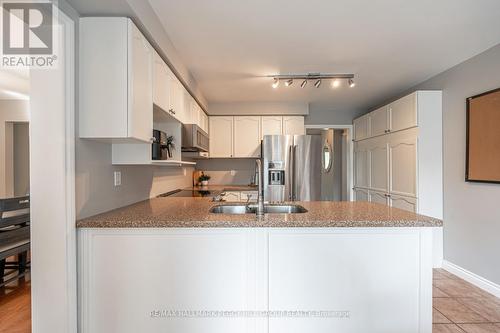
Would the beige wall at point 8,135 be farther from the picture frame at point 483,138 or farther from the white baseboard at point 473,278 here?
the white baseboard at point 473,278

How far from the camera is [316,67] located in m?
2.97

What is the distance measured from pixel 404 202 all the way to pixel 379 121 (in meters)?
1.28

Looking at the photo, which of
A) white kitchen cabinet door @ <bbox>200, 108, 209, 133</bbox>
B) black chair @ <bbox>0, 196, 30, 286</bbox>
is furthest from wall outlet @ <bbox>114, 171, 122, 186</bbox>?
white kitchen cabinet door @ <bbox>200, 108, 209, 133</bbox>

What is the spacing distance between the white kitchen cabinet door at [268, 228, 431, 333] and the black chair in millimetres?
2492

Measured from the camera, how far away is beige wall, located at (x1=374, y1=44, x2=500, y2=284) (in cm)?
256

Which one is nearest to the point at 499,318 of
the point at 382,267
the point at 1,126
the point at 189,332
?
the point at 382,267

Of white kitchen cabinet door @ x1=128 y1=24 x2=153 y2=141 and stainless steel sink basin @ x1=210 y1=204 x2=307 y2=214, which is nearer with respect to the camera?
white kitchen cabinet door @ x1=128 y1=24 x2=153 y2=141

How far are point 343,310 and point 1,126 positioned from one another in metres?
4.91

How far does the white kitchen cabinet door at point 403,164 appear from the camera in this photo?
130 inches

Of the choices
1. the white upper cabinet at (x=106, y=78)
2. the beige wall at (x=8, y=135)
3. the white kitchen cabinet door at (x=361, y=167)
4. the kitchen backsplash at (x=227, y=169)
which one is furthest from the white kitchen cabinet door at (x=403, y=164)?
the beige wall at (x=8, y=135)

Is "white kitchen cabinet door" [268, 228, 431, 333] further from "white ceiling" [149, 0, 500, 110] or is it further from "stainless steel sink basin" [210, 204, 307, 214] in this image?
"white ceiling" [149, 0, 500, 110]

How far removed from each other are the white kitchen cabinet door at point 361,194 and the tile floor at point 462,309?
1.79m

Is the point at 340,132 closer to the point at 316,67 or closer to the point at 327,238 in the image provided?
the point at 316,67

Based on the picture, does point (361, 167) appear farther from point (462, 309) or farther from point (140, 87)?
point (140, 87)
